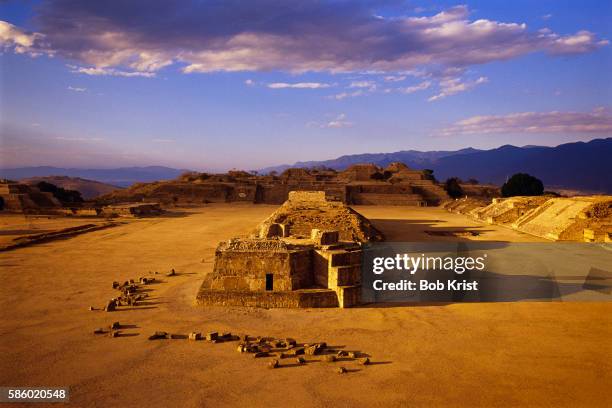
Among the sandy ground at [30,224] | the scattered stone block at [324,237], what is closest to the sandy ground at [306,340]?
the scattered stone block at [324,237]

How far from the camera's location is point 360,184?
50562 mm

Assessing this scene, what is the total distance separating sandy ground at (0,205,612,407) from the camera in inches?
274

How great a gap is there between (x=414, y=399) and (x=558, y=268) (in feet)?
37.0

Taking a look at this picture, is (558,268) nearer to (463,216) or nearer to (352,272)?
(352,272)

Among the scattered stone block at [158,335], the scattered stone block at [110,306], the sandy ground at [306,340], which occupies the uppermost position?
the scattered stone block at [110,306]

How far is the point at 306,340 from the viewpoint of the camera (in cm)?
904

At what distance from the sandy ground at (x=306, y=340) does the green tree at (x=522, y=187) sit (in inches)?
1412

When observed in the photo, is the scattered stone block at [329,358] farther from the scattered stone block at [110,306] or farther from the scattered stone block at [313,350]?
the scattered stone block at [110,306]

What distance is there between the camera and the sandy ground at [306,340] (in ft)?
22.8

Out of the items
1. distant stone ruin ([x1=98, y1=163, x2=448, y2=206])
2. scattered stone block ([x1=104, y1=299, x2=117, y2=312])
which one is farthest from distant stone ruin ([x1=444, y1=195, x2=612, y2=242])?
scattered stone block ([x1=104, y1=299, x2=117, y2=312])

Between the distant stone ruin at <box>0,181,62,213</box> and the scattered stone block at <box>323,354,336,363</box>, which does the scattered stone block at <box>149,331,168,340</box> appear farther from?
the distant stone ruin at <box>0,181,62,213</box>

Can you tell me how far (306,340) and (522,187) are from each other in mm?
42069

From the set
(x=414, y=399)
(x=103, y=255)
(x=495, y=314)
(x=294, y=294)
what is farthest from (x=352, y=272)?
(x=103, y=255)

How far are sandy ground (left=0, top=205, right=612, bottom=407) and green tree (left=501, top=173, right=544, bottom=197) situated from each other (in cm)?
3587
